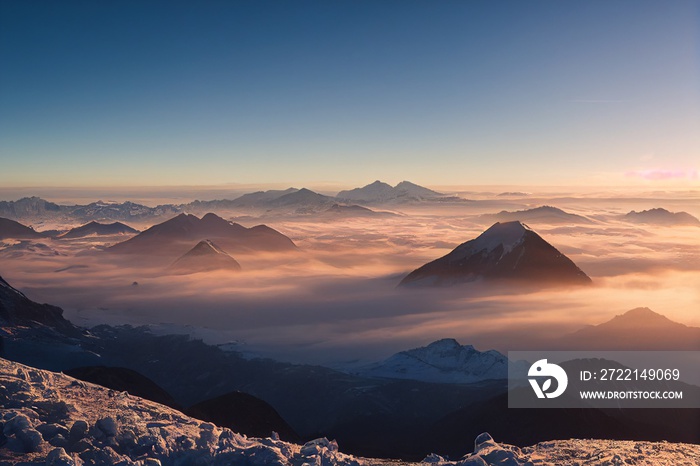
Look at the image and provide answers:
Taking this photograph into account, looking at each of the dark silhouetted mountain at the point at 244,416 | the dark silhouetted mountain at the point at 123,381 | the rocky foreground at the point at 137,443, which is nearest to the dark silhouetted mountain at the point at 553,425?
the dark silhouetted mountain at the point at 244,416

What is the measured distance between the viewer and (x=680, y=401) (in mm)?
194000

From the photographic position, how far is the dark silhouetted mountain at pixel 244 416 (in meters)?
126

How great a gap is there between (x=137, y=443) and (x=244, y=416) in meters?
103

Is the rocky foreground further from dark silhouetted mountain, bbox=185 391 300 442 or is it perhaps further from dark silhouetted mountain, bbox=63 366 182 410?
dark silhouetted mountain, bbox=63 366 182 410

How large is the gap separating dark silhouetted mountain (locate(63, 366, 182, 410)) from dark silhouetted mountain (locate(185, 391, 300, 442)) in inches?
421

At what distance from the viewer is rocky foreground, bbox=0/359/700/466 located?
3291cm

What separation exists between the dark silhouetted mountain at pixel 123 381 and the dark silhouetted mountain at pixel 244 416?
10698 mm

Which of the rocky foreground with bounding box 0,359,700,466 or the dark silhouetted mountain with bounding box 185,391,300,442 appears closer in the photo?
the rocky foreground with bounding box 0,359,700,466

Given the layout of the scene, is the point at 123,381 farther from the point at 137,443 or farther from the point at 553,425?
the point at 553,425

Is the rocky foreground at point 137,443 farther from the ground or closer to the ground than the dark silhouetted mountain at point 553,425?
farther from the ground

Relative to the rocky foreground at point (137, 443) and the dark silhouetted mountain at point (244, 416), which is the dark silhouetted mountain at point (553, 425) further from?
the rocky foreground at point (137, 443)

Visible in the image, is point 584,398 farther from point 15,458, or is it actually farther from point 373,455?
point 15,458

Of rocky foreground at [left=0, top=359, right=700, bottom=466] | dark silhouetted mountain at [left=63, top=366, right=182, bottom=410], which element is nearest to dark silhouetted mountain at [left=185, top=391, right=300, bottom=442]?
dark silhouetted mountain at [left=63, top=366, right=182, bottom=410]

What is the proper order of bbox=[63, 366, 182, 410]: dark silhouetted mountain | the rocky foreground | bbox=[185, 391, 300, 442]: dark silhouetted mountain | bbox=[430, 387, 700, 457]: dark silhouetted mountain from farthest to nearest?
bbox=[430, 387, 700, 457]: dark silhouetted mountain
bbox=[63, 366, 182, 410]: dark silhouetted mountain
bbox=[185, 391, 300, 442]: dark silhouetted mountain
the rocky foreground
